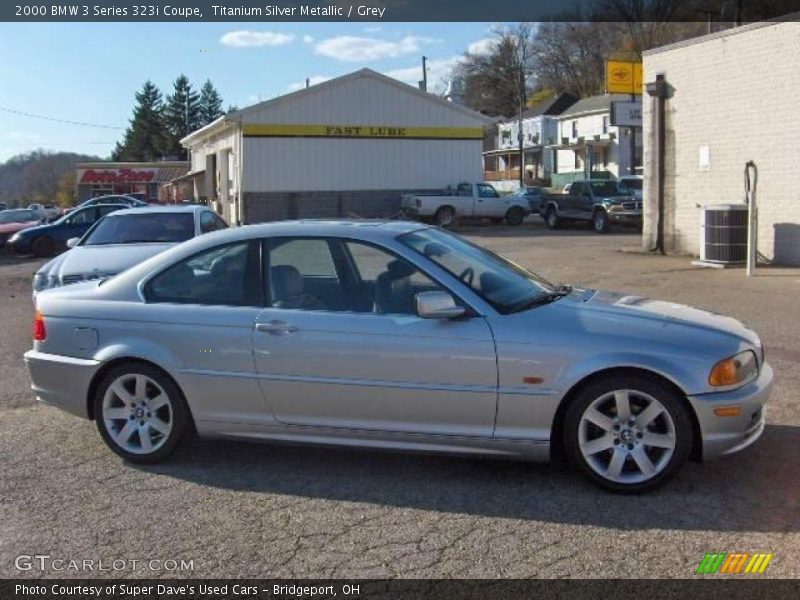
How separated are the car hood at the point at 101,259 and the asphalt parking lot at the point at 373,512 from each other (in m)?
3.64

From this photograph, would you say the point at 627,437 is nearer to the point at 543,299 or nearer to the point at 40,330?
the point at 543,299

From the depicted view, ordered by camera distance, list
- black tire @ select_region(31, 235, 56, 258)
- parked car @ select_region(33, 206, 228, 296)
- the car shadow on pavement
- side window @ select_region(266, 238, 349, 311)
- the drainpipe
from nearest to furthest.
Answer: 1. the car shadow on pavement
2. side window @ select_region(266, 238, 349, 311)
3. parked car @ select_region(33, 206, 228, 296)
4. the drainpipe
5. black tire @ select_region(31, 235, 56, 258)

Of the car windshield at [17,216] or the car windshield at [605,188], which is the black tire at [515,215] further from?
the car windshield at [17,216]

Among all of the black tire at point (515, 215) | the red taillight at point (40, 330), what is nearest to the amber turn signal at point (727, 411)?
the red taillight at point (40, 330)

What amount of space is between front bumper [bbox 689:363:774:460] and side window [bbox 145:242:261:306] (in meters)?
2.65

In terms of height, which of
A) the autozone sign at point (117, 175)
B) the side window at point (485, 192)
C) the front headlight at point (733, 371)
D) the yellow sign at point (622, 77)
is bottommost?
the front headlight at point (733, 371)

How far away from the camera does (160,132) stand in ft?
330

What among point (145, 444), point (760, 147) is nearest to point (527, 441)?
point (145, 444)

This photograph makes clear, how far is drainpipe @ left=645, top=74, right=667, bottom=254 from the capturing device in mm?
16969

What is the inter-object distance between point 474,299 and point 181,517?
2001 millimetres

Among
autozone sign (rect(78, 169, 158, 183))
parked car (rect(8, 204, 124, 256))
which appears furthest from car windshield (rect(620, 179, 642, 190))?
autozone sign (rect(78, 169, 158, 183))

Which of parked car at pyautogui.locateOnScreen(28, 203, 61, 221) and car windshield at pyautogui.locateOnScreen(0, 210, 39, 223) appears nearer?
car windshield at pyautogui.locateOnScreen(0, 210, 39, 223)

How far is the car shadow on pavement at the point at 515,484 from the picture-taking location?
13.8 feet

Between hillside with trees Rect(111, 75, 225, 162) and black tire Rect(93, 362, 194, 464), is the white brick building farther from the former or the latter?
hillside with trees Rect(111, 75, 225, 162)
